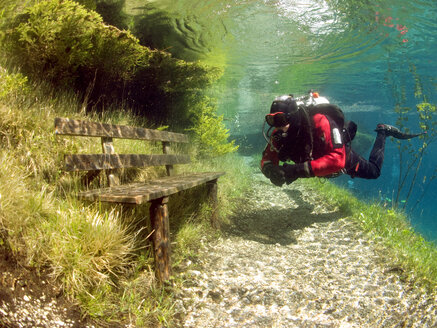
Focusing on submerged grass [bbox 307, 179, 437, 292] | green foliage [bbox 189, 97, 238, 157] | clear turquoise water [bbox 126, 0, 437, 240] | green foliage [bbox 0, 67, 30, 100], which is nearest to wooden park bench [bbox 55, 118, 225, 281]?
green foliage [bbox 0, 67, 30, 100]

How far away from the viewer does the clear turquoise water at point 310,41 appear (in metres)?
8.94

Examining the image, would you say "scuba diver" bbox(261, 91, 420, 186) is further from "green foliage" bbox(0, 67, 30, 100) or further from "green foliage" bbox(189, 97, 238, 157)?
"green foliage" bbox(0, 67, 30, 100)

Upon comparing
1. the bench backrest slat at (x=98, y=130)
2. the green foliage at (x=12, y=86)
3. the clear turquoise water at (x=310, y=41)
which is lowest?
the bench backrest slat at (x=98, y=130)

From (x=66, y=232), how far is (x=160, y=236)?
824mm

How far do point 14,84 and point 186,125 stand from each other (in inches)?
198

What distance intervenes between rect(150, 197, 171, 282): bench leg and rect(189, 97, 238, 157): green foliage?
5.55 metres

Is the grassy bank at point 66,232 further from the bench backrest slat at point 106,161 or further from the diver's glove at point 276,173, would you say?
the diver's glove at point 276,173

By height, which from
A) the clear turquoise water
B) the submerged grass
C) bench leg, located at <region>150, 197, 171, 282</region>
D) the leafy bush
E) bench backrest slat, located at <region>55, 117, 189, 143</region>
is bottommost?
the submerged grass

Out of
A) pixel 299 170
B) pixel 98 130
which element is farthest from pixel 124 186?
pixel 299 170

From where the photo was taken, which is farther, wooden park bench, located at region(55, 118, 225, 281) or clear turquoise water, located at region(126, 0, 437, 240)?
clear turquoise water, located at region(126, 0, 437, 240)

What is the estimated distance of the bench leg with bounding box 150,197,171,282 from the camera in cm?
259

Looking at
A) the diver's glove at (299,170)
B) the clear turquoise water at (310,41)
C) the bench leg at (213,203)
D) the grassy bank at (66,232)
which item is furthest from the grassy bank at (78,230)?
the clear turquoise water at (310,41)

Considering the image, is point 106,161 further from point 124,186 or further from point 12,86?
point 12,86

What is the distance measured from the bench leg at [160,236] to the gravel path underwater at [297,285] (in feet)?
1.20
